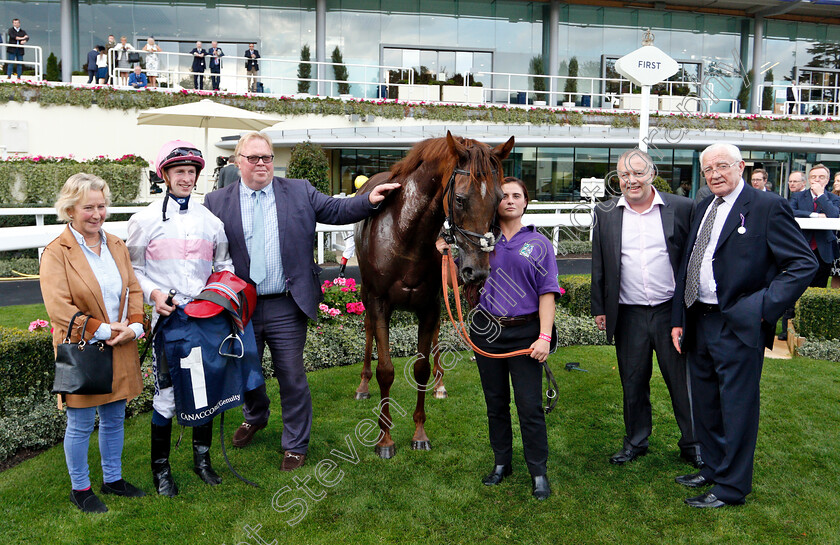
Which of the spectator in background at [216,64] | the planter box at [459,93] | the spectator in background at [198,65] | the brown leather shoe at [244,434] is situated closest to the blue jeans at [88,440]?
the brown leather shoe at [244,434]

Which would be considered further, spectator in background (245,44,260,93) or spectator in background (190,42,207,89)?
spectator in background (245,44,260,93)

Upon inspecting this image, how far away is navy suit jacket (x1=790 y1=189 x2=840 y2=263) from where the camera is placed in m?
6.57

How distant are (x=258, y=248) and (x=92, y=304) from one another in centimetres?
87

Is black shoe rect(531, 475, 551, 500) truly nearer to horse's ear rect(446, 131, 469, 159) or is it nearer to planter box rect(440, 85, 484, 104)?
horse's ear rect(446, 131, 469, 159)

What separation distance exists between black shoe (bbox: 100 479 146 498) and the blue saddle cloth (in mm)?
490

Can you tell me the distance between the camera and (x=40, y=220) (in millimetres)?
8180

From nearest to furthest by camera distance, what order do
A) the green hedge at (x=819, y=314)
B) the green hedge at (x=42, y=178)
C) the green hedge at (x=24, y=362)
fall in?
1. the green hedge at (x=24, y=362)
2. the green hedge at (x=819, y=314)
3. the green hedge at (x=42, y=178)

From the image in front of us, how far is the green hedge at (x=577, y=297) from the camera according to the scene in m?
6.68

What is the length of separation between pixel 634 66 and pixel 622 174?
3.88 metres

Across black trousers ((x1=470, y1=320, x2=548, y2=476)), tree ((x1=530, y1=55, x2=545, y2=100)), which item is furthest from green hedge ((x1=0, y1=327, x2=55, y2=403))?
tree ((x1=530, y1=55, x2=545, y2=100))

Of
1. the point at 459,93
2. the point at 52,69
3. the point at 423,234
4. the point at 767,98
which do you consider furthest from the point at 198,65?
the point at 767,98

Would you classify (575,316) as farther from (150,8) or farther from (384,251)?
(150,8)

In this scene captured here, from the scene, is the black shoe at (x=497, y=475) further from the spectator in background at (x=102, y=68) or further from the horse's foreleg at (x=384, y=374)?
the spectator in background at (x=102, y=68)

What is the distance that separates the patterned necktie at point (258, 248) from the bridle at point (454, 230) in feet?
3.42
